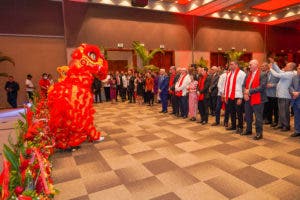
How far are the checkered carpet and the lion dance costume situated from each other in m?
0.34

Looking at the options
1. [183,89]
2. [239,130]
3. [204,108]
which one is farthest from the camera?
[183,89]

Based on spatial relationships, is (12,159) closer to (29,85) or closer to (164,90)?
(164,90)

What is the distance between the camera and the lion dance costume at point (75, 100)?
397 cm

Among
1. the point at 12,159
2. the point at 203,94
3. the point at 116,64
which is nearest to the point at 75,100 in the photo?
the point at 12,159

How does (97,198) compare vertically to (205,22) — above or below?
below

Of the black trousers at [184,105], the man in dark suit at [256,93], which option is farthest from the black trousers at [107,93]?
the man in dark suit at [256,93]

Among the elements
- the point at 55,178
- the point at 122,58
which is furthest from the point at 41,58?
the point at 55,178

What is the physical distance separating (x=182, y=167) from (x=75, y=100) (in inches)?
91.0

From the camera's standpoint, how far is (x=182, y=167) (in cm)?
335

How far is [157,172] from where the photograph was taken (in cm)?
323

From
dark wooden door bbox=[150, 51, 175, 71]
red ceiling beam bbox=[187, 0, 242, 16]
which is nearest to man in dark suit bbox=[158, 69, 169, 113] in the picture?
dark wooden door bbox=[150, 51, 175, 71]

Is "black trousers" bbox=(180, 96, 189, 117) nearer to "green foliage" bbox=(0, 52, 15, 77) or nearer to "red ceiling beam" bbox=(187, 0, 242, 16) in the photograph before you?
"red ceiling beam" bbox=(187, 0, 242, 16)

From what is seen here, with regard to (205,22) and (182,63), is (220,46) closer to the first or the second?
(205,22)

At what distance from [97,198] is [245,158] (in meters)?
2.45
